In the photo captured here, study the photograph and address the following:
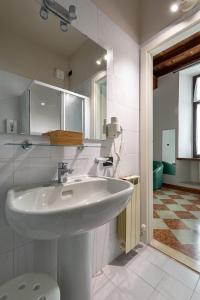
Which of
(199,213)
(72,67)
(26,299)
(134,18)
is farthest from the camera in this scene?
(199,213)

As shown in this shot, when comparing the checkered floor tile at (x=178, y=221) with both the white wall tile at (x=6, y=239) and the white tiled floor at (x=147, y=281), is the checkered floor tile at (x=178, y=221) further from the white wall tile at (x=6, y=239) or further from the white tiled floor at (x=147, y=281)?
the white wall tile at (x=6, y=239)

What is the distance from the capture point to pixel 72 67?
112cm

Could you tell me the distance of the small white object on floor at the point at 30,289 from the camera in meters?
0.67

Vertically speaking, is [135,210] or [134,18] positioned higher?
[134,18]

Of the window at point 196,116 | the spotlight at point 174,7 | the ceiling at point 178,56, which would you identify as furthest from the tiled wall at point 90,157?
the window at point 196,116

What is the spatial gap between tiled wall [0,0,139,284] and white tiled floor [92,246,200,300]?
0.41 ft

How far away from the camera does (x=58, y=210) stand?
0.50 meters

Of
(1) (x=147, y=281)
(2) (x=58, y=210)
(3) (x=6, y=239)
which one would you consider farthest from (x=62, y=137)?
(1) (x=147, y=281)

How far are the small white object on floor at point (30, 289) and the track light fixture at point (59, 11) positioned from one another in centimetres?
145

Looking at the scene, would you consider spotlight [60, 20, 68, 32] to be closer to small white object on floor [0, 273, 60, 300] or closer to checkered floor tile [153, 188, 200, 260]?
small white object on floor [0, 273, 60, 300]

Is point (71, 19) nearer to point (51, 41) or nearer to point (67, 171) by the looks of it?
point (51, 41)

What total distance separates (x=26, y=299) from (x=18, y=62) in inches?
44.6

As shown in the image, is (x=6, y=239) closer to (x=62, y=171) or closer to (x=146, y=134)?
(x=62, y=171)

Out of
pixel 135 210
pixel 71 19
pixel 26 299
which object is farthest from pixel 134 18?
pixel 26 299
